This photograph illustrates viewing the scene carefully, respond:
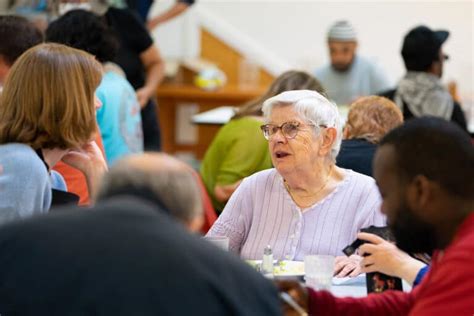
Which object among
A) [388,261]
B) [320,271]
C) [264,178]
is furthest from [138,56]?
[388,261]

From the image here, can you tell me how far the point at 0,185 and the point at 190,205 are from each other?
1.18 m

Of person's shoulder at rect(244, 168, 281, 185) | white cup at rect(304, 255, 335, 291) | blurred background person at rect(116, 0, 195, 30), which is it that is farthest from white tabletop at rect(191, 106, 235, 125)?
white cup at rect(304, 255, 335, 291)

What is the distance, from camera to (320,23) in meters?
9.38

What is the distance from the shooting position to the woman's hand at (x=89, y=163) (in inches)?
131

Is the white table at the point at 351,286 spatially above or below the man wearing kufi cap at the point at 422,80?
below

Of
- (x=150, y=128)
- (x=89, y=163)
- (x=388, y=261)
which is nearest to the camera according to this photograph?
(x=388, y=261)

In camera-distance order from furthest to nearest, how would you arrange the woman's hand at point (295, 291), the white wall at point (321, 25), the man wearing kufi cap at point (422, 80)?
the white wall at point (321, 25), the man wearing kufi cap at point (422, 80), the woman's hand at point (295, 291)

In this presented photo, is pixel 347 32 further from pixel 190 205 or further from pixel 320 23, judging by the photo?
pixel 190 205

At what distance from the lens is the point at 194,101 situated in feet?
29.1

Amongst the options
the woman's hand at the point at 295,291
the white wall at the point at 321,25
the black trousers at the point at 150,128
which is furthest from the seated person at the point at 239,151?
the white wall at the point at 321,25

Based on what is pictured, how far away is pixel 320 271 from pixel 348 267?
316mm

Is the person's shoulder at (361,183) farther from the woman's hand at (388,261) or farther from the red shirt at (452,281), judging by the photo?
the red shirt at (452,281)

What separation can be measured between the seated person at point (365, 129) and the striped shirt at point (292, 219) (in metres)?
0.58

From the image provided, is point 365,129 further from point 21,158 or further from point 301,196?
point 21,158
